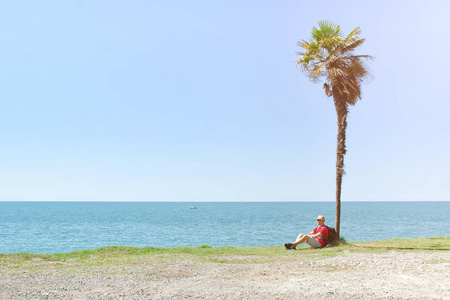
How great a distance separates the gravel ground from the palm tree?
6.45 meters

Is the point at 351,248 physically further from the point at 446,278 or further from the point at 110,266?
the point at 110,266

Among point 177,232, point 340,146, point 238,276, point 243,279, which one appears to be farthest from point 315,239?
point 177,232

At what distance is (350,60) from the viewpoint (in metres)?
18.7

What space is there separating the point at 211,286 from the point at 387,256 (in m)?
7.58

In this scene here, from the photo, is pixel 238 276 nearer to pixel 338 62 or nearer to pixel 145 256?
pixel 145 256

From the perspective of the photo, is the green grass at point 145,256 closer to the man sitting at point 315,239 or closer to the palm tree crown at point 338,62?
the man sitting at point 315,239

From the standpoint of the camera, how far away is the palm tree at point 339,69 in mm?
18438

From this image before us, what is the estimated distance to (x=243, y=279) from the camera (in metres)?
10.2

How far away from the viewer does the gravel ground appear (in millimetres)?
8453

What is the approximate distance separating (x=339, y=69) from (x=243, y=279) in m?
11.9

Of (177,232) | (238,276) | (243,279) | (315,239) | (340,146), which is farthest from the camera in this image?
(177,232)

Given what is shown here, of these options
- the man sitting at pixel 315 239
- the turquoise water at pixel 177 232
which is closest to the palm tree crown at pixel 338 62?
the man sitting at pixel 315 239

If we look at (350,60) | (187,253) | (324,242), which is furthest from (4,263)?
(350,60)

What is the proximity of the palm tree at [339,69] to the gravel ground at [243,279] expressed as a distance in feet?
21.2
